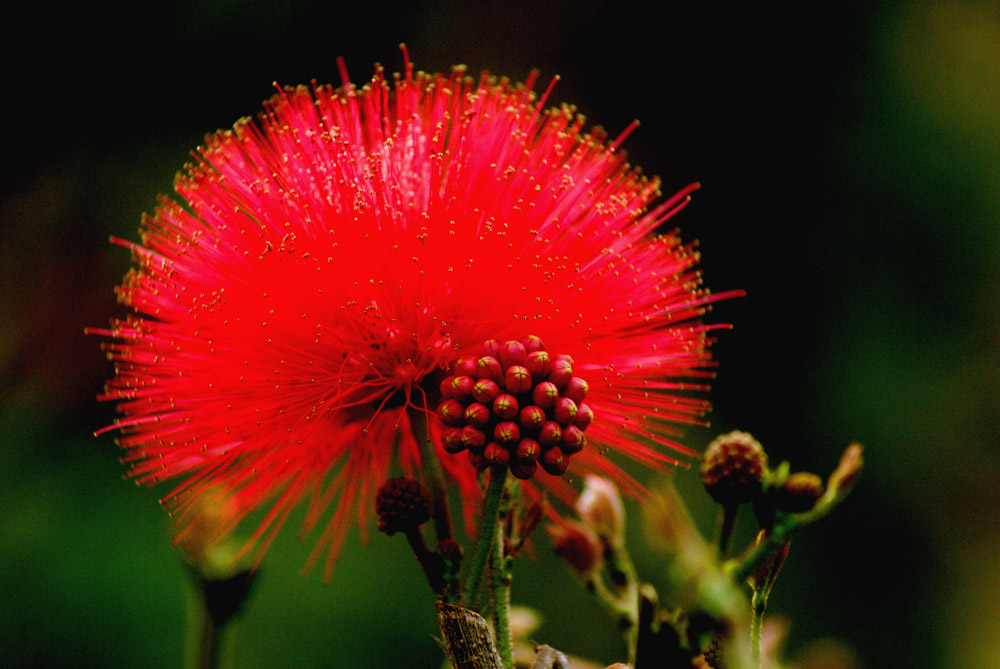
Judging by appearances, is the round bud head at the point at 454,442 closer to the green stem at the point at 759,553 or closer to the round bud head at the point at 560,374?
the round bud head at the point at 560,374

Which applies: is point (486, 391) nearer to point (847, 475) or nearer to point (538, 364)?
point (538, 364)

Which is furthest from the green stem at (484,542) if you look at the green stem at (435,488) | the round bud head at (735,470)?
the round bud head at (735,470)

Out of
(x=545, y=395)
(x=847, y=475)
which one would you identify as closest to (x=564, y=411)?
(x=545, y=395)

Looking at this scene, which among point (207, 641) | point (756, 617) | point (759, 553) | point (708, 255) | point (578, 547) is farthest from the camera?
point (708, 255)

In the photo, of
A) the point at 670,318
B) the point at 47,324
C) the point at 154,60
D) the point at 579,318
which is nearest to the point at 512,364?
the point at 579,318

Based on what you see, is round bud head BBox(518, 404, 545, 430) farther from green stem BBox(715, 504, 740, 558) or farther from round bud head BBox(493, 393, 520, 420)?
green stem BBox(715, 504, 740, 558)

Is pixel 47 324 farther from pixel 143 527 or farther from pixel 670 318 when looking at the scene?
pixel 670 318

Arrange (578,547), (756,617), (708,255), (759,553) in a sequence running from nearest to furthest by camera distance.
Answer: (759,553), (756,617), (578,547), (708,255)
